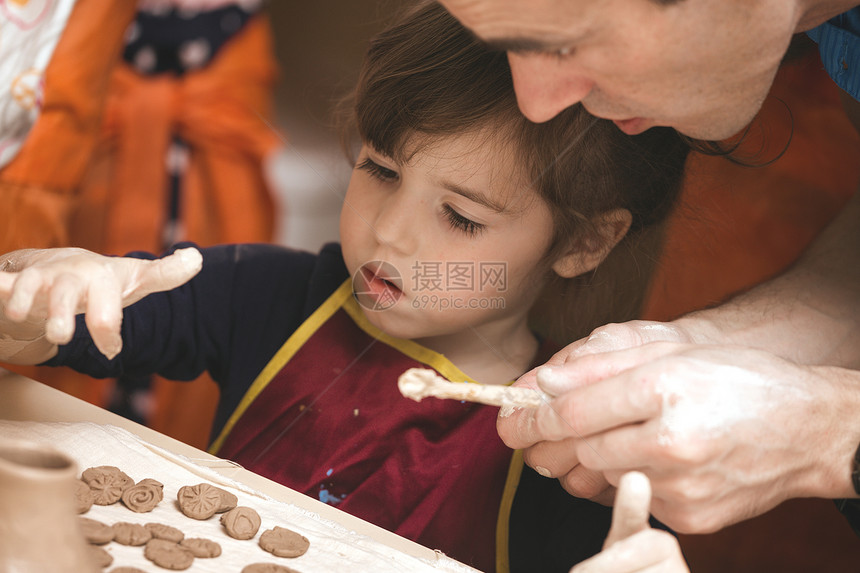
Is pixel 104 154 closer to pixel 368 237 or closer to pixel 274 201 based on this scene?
pixel 274 201

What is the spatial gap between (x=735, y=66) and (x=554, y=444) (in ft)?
1.03

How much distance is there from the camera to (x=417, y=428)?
2.55 ft

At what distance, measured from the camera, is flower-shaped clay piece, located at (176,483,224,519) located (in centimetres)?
56

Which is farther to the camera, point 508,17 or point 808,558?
point 808,558

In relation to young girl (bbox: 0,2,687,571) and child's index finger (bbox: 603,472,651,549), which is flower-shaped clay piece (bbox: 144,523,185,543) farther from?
child's index finger (bbox: 603,472,651,549)

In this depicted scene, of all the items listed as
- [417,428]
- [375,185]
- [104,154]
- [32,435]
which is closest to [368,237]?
[375,185]

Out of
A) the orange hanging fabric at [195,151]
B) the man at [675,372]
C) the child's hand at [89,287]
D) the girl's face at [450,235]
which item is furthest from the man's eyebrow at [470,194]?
the orange hanging fabric at [195,151]

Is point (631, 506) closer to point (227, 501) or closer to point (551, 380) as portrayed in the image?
point (551, 380)

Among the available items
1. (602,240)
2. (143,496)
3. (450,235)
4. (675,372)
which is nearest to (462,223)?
(450,235)

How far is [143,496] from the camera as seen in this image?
21.8 inches

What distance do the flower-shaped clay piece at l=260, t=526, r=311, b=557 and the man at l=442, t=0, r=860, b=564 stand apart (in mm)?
190

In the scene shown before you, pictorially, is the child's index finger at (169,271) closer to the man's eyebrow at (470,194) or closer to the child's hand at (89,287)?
the child's hand at (89,287)

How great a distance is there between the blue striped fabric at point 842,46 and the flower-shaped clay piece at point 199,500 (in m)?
0.68

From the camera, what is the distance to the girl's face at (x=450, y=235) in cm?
67
